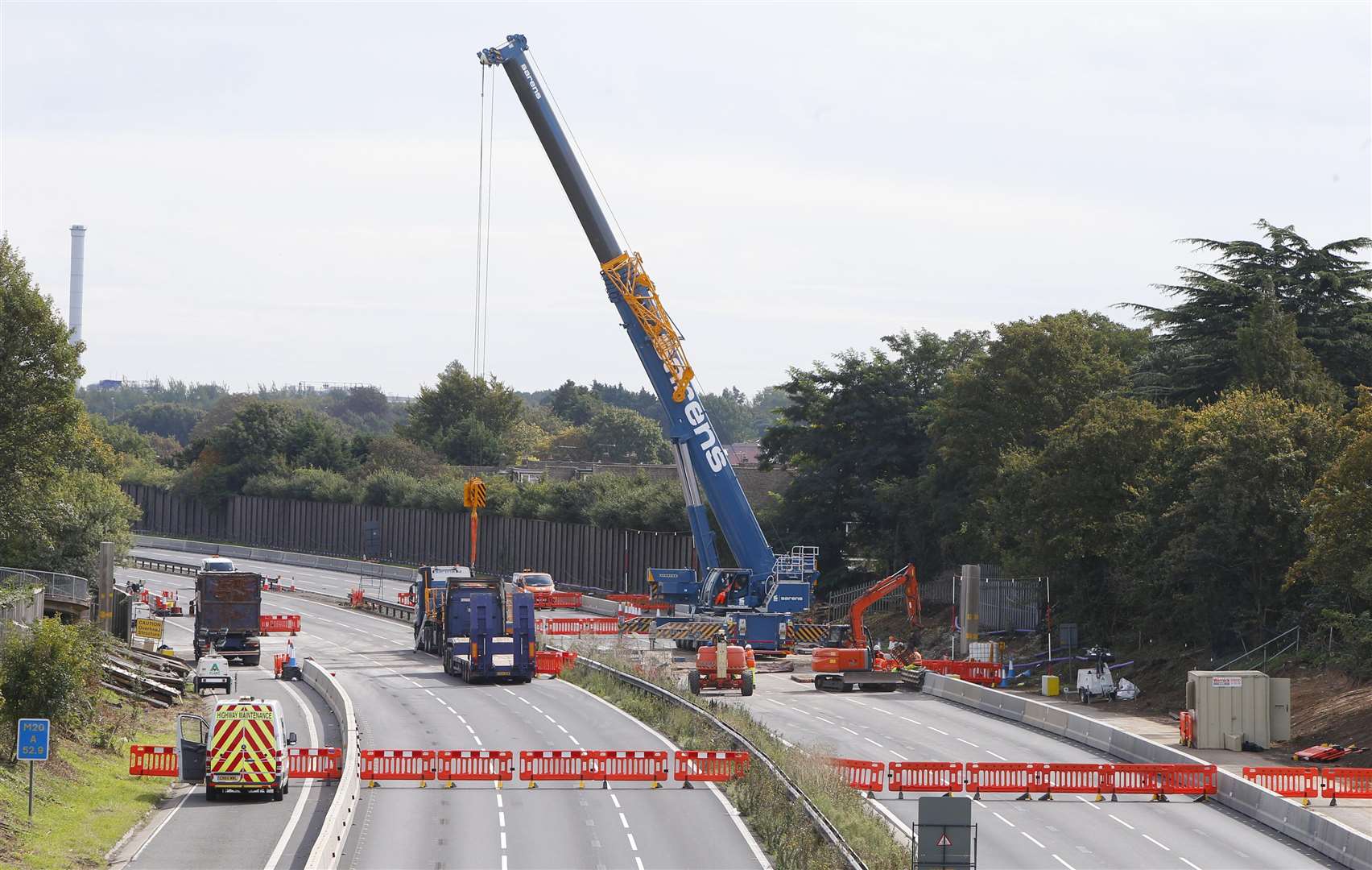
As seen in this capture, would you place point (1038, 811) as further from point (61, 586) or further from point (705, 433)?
point (61, 586)

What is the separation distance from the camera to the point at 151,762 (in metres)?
37.3

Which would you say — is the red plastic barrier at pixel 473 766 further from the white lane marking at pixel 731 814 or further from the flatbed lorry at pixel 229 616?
the flatbed lorry at pixel 229 616

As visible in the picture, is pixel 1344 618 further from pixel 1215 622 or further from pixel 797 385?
pixel 797 385

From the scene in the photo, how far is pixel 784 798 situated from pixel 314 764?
40.8 ft

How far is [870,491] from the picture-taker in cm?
8181

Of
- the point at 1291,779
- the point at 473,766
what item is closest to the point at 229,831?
the point at 473,766

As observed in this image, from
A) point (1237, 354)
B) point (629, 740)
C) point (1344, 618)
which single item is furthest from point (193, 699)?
point (1237, 354)

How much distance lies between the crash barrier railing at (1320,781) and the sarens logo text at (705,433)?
97.8 feet

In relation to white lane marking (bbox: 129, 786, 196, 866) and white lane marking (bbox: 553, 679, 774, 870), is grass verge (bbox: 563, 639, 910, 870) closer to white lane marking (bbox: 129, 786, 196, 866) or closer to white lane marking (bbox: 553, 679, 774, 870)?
white lane marking (bbox: 553, 679, 774, 870)

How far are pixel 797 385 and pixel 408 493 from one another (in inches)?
1895

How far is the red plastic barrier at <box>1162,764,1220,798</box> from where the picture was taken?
37.0 m

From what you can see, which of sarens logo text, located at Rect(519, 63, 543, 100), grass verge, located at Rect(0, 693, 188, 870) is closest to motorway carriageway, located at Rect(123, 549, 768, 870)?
grass verge, located at Rect(0, 693, 188, 870)

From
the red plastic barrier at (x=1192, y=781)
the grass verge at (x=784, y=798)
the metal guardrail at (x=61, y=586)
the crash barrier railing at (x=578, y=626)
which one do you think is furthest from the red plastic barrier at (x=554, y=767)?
the crash barrier railing at (x=578, y=626)

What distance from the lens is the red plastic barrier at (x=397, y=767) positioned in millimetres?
A: 36469
